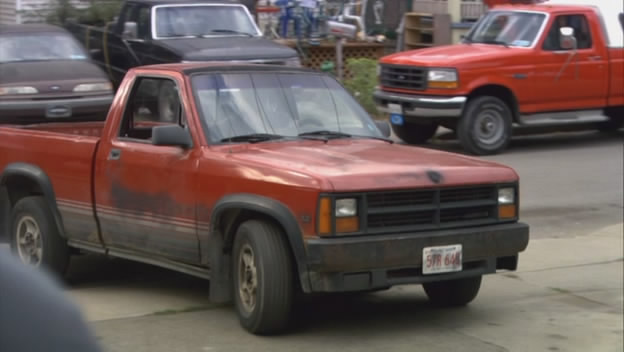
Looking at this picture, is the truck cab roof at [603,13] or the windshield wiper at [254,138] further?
the truck cab roof at [603,13]

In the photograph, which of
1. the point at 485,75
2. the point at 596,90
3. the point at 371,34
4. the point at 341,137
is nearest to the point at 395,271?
the point at 341,137

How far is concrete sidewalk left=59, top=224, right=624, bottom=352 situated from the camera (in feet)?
21.8

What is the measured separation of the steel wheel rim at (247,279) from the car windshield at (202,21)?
9518 millimetres

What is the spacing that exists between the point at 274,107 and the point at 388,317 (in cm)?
159

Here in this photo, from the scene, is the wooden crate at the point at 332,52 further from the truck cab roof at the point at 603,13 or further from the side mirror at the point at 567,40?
the side mirror at the point at 567,40

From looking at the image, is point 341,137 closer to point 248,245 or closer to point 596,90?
point 248,245

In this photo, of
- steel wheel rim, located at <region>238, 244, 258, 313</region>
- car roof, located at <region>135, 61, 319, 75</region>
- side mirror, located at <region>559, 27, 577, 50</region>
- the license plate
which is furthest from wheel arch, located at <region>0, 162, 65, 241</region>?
side mirror, located at <region>559, 27, 577, 50</region>

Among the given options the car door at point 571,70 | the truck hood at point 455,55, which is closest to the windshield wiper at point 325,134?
the truck hood at point 455,55

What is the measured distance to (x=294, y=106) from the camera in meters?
7.64

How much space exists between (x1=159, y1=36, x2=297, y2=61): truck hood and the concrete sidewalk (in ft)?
20.0

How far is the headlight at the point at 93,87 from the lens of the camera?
1463 cm

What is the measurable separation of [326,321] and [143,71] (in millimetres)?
2250

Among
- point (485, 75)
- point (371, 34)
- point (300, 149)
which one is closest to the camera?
point (300, 149)

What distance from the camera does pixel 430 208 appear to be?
21.6 ft
